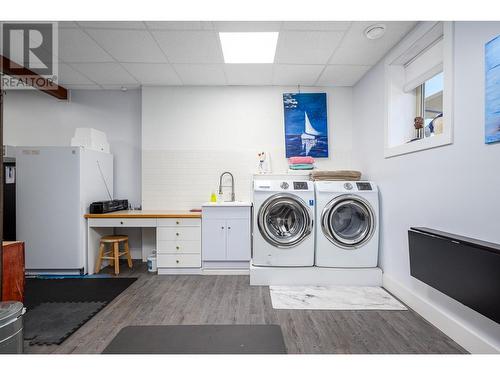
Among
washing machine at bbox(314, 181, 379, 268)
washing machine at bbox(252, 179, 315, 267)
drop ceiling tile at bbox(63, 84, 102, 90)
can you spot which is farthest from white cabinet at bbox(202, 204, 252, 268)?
drop ceiling tile at bbox(63, 84, 102, 90)

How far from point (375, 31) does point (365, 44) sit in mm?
251

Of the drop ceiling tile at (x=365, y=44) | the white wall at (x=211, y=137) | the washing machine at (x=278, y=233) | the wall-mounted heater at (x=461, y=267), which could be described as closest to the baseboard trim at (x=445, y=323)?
the wall-mounted heater at (x=461, y=267)

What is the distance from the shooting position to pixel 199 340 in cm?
184

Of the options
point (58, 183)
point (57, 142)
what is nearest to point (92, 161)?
point (58, 183)

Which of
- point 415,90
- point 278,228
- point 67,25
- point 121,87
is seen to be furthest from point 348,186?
point 121,87

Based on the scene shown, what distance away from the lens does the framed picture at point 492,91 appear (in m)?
1.61

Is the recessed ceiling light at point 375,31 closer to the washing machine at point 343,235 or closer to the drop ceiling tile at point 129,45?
the washing machine at point 343,235

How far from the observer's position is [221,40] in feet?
9.02

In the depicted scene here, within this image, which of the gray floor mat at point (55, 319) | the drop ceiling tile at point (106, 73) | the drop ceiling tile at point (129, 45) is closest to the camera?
the gray floor mat at point (55, 319)

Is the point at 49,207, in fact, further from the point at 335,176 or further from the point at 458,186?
the point at 458,186

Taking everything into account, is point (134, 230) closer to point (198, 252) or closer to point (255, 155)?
point (198, 252)

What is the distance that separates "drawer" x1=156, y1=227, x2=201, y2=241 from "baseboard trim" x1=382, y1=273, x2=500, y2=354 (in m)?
2.37

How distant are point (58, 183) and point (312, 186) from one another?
3.20m

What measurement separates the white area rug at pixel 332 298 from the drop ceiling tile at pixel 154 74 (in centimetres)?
309
